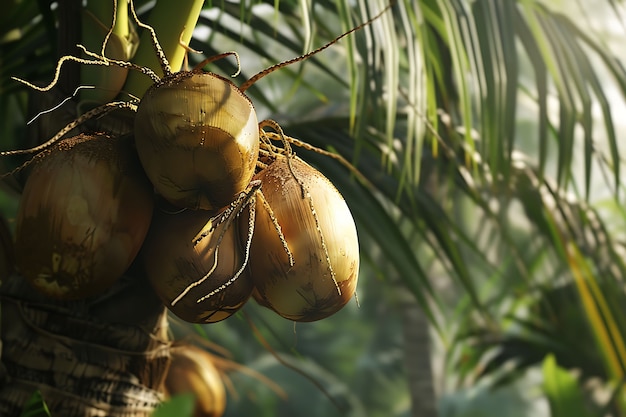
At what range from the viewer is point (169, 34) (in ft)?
2.56

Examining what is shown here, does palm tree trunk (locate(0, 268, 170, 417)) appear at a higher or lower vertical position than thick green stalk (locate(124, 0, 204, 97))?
lower

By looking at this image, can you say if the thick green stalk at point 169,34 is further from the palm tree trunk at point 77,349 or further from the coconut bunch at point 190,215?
the palm tree trunk at point 77,349

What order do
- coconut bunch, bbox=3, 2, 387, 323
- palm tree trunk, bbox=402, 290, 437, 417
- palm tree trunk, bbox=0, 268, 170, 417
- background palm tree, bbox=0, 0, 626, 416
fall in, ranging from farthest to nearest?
1. palm tree trunk, bbox=402, 290, 437, 417
2. background palm tree, bbox=0, 0, 626, 416
3. palm tree trunk, bbox=0, 268, 170, 417
4. coconut bunch, bbox=3, 2, 387, 323

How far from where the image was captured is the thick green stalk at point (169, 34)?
0.78 m

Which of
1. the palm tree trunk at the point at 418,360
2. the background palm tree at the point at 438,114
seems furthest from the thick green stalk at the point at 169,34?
the palm tree trunk at the point at 418,360

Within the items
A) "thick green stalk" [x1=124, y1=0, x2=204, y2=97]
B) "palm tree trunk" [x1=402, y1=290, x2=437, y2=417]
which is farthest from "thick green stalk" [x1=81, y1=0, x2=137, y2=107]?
"palm tree trunk" [x1=402, y1=290, x2=437, y2=417]

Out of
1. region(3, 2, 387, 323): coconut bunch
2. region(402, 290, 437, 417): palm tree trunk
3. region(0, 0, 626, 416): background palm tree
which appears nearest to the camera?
region(3, 2, 387, 323): coconut bunch

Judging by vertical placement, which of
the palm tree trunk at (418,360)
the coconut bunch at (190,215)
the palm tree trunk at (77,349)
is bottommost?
the palm tree trunk at (418,360)

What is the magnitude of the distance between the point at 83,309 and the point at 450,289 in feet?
38.8

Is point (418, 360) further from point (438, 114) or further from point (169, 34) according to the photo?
point (169, 34)

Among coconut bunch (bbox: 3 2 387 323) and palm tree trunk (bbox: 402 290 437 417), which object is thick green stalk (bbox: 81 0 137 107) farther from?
palm tree trunk (bbox: 402 290 437 417)

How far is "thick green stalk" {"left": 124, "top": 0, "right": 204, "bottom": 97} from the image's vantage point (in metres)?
0.78

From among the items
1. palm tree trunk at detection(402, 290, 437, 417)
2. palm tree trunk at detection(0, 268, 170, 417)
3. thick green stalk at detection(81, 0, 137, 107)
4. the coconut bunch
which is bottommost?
palm tree trunk at detection(402, 290, 437, 417)

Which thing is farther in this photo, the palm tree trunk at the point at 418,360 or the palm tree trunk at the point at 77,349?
the palm tree trunk at the point at 418,360
